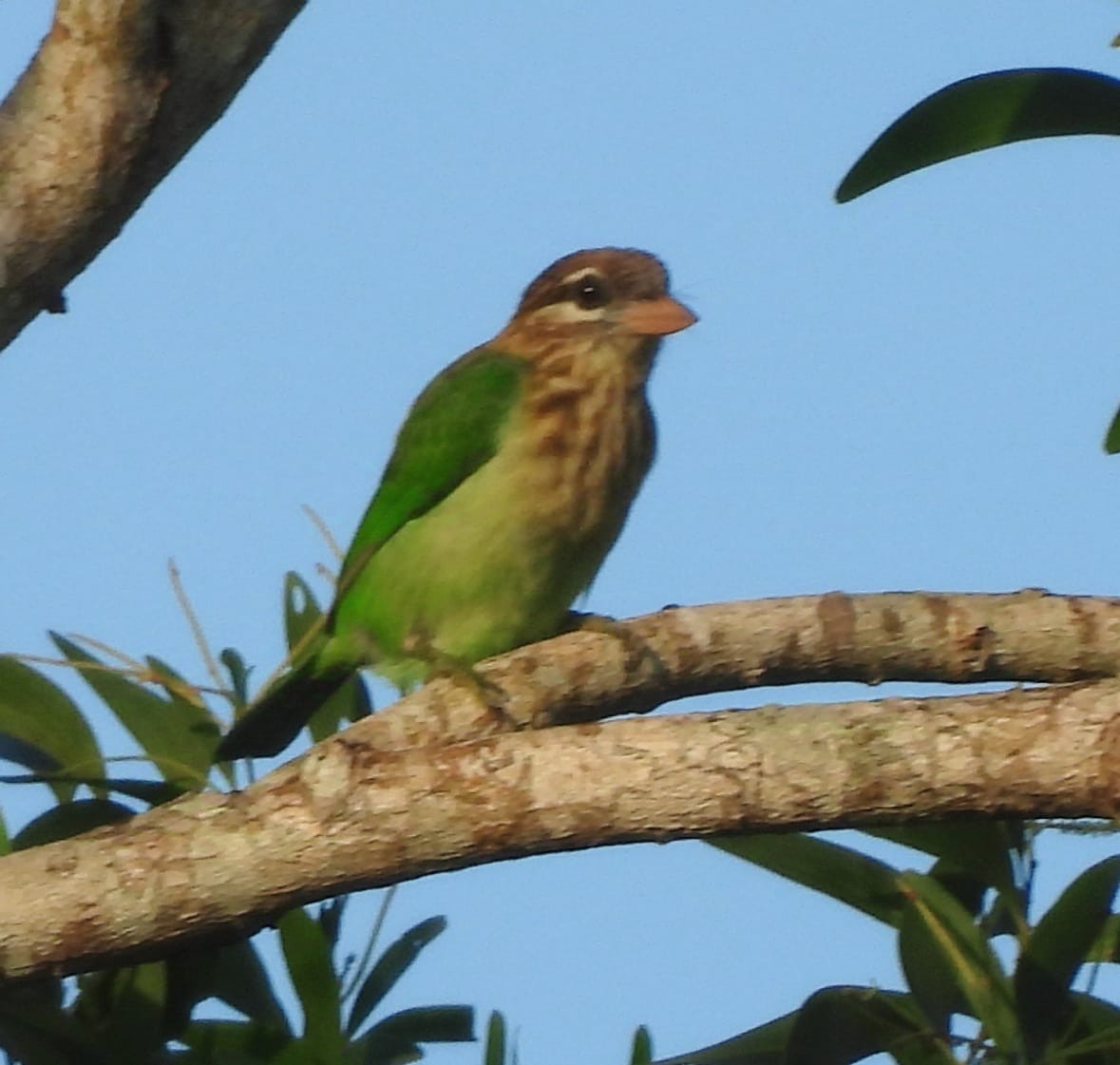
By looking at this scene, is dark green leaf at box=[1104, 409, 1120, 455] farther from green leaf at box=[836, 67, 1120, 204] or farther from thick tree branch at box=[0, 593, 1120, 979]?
thick tree branch at box=[0, 593, 1120, 979]

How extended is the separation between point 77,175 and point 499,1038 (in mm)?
1170

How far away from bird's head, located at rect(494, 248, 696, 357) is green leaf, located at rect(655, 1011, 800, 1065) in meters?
1.64

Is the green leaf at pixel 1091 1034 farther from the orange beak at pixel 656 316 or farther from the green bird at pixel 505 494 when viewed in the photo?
the orange beak at pixel 656 316

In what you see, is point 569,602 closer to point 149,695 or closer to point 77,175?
point 149,695

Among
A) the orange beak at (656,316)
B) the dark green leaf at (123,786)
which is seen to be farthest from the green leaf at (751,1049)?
the orange beak at (656,316)

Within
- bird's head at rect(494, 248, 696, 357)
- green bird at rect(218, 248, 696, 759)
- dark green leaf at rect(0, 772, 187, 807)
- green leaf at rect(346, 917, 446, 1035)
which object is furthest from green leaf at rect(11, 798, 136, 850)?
bird's head at rect(494, 248, 696, 357)

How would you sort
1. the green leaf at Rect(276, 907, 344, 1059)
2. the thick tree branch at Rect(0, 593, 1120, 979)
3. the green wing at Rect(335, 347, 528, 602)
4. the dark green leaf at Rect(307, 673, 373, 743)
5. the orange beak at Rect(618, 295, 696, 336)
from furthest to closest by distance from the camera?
the orange beak at Rect(618, 295, 696, 336) < the green wing at Rect(335, 347, 528, 602) < the dark green leaf at Rect(307, 673, 373, 743) < the green leaf at Rect(276, 907, 344, 1059) < the thick tree branch at Rect(0, 593, 1120, 979)

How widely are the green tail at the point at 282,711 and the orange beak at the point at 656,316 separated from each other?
2.74 ft

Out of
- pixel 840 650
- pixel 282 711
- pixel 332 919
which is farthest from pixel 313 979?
pixel 282 711

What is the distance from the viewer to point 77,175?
2381 mm

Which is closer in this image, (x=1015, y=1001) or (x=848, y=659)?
(x=1015, y=1001)

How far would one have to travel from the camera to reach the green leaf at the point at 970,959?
1.99 metres

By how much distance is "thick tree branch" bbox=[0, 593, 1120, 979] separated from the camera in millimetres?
2051

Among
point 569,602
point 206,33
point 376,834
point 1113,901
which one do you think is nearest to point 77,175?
point 206,33
